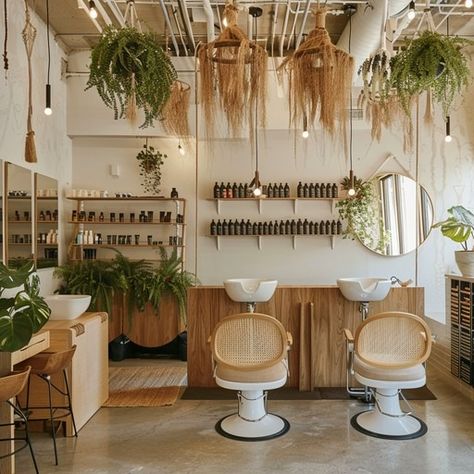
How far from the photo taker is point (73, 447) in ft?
10.1

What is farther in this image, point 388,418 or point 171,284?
point 171,284

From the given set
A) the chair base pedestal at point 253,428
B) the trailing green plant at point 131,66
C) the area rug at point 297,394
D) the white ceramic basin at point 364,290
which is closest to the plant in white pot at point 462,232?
the white ceramic basin at point 364,290

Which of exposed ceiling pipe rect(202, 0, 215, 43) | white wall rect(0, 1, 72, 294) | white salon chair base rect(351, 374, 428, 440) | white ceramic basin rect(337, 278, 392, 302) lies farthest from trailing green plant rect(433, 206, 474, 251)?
white wall rect(0, 1, 72, 294)

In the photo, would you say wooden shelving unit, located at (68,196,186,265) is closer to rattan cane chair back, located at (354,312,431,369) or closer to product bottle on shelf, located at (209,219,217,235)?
product bottle on shelf, located at (209,219,217,235)

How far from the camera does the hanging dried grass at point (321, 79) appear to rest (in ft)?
8.70

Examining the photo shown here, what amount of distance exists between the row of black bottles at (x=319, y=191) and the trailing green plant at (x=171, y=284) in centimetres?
190

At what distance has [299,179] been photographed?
5.97 m

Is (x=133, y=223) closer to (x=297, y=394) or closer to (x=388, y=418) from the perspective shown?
(x=297, y=394)

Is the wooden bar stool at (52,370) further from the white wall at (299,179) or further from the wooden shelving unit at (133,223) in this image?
the white wall at (299,179)

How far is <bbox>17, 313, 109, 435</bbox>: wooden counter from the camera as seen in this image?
3211mm

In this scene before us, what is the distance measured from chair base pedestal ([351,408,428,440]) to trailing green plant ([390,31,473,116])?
2.37 meters

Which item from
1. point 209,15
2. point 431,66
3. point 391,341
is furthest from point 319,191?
point 431,66

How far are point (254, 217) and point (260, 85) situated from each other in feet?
10.8

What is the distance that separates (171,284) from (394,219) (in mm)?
3130
